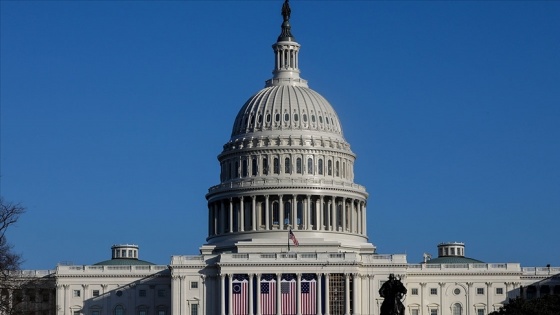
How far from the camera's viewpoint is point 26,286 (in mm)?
199500

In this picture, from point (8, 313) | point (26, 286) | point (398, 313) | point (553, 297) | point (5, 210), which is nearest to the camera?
point (398, 313)

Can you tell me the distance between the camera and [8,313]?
524ft

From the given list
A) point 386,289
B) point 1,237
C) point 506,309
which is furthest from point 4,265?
point 506,309

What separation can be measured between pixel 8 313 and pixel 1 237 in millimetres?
13765

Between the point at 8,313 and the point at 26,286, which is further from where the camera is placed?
the point at 26,286

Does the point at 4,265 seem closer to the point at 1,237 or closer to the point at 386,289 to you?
the point at 1,237

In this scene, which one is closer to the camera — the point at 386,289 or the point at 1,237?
the point at 386,289

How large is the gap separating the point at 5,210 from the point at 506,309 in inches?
2385

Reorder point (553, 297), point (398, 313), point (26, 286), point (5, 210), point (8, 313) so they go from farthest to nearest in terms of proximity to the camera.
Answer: point (26, 286) < point (553, 297) < point (8, 313) < point (5, 210) < point (398, 313)

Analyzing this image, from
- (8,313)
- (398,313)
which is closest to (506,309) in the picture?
(8,313)

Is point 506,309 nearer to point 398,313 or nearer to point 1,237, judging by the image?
point 1,237

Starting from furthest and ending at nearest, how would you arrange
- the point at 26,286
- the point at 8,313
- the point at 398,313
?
the point at 26,286 → the point at 8,313 → the point at 398,313

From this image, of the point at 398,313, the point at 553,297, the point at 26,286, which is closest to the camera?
the point at 398,313

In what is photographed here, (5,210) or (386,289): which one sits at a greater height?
(5,210)
